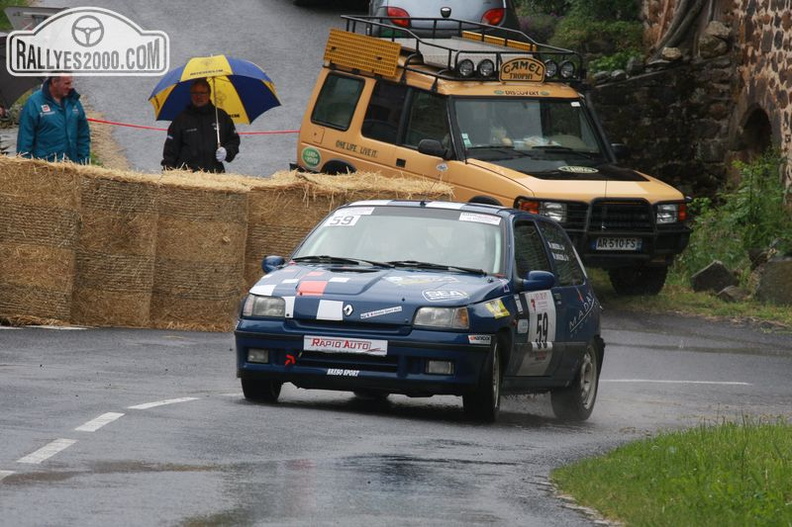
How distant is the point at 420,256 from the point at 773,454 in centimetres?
349

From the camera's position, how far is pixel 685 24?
29.5 m

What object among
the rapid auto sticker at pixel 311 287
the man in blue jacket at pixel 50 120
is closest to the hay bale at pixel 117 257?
the man in blue jacket at pixel 50 120

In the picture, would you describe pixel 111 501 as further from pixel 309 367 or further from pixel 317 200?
pixel 317 200

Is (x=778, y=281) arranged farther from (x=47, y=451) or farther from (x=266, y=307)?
(x=47, y=451)

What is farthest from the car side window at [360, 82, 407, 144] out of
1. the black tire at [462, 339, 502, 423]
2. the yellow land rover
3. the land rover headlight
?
the black tire at [462, 339, 502, 423]

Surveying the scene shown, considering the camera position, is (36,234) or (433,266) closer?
(433,266)

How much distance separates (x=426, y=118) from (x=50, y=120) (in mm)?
4314

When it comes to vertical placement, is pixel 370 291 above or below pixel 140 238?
above

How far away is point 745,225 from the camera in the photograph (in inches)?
967

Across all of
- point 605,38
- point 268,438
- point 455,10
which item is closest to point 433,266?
point 268,438

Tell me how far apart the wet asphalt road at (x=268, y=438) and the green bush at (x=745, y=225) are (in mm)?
6301

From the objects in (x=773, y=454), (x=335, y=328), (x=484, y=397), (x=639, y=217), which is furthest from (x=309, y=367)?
(x=639, y=217)

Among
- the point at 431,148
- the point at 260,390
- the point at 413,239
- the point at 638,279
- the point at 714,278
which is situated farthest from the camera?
the point at 714,278

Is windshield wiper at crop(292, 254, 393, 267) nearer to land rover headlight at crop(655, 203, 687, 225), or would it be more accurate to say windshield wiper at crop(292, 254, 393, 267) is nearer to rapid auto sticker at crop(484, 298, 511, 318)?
rapid auto sticker at crop(484, 298, 511, 318)
